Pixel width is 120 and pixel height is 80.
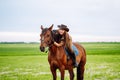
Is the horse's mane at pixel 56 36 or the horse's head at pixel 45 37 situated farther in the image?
the horse's mane at pixel 56 36

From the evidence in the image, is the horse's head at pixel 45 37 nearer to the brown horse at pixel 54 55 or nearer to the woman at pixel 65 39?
the brown horse at pixel 54 55

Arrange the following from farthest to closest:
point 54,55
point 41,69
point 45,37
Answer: point 41,69
point 54,55
point 45,37

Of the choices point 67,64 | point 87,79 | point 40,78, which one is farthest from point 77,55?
point 40,78

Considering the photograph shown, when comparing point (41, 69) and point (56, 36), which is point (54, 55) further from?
point (41, 69)

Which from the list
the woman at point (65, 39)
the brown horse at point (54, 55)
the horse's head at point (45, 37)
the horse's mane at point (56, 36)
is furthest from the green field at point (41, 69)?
the horse's head at point (45, 37)

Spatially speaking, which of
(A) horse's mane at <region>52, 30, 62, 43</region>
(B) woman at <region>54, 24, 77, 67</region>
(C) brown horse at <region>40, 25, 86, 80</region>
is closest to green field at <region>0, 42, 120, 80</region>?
(B) woman at <region>54, 24, 77, 67</region>

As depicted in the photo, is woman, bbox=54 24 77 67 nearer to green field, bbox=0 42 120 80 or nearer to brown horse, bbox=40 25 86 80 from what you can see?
brown horse, bbox=40 25 86 80

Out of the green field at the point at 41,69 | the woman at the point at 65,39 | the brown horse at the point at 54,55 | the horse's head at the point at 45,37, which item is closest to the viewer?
the horse's head at the point at 45,37

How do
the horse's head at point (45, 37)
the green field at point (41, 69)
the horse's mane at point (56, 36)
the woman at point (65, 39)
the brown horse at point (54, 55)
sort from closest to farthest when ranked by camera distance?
1. the horse's head at point (45, 37)
2. the brown horse at point (54, 55)
3. the horse's mane at point (56, 36)
4. the woman at point (65, 39)
5. the green field at point (41, 69)

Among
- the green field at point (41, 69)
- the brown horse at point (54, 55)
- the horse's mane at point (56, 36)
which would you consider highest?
the horse's mane at point (56, 36)

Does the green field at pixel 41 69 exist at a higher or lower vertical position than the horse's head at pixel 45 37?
lower

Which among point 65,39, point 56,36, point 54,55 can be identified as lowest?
point 54,55

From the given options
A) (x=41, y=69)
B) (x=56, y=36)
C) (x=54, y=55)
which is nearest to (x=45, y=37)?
(x=56, y=36)

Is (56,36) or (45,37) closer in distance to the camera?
(45,37)
